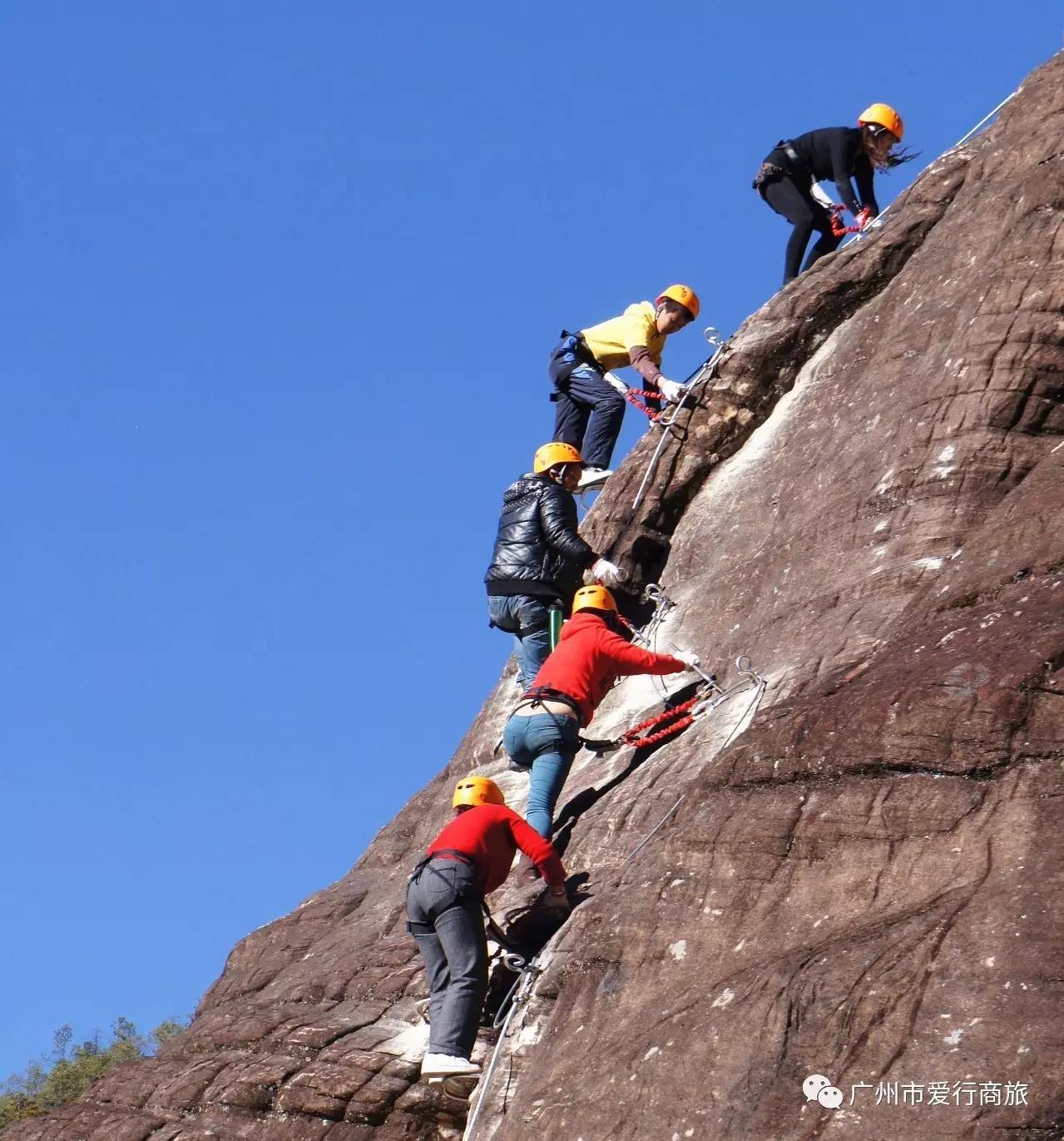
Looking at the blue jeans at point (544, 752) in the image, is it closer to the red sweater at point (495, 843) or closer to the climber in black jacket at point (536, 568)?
the red sweater at point (495, 843)

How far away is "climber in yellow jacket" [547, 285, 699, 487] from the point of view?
66.4 ft

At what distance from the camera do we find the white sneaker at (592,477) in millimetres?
20484

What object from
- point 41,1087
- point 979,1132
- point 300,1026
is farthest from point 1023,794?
point 41,1087

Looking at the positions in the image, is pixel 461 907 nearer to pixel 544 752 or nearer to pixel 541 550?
pixel 544 752

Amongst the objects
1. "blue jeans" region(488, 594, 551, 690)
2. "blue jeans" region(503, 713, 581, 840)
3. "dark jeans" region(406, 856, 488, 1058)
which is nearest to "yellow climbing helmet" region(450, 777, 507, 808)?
"blue jeans" region(503, 713, 581, 840)

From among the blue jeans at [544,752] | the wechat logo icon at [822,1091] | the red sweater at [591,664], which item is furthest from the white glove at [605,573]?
the wechat logo icon at [822,1091]

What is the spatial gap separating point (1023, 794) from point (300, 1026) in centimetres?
634

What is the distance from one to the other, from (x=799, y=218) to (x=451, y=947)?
1248 centimetres

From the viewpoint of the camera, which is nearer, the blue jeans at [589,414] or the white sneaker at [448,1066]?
the white sneaker at [448,1066]

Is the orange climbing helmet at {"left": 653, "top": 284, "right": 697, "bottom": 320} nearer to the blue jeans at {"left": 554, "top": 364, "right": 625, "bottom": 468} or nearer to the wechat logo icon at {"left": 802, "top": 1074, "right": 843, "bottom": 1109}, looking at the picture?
the blue jeans at {"left": 554, "top": 364, "right": 625, "bottom": 468}

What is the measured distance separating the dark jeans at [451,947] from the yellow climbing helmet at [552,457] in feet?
20.9

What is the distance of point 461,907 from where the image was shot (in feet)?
41.0

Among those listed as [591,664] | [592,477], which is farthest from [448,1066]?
[592,477]

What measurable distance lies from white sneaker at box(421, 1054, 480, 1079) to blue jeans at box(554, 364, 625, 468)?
32.4 feet
